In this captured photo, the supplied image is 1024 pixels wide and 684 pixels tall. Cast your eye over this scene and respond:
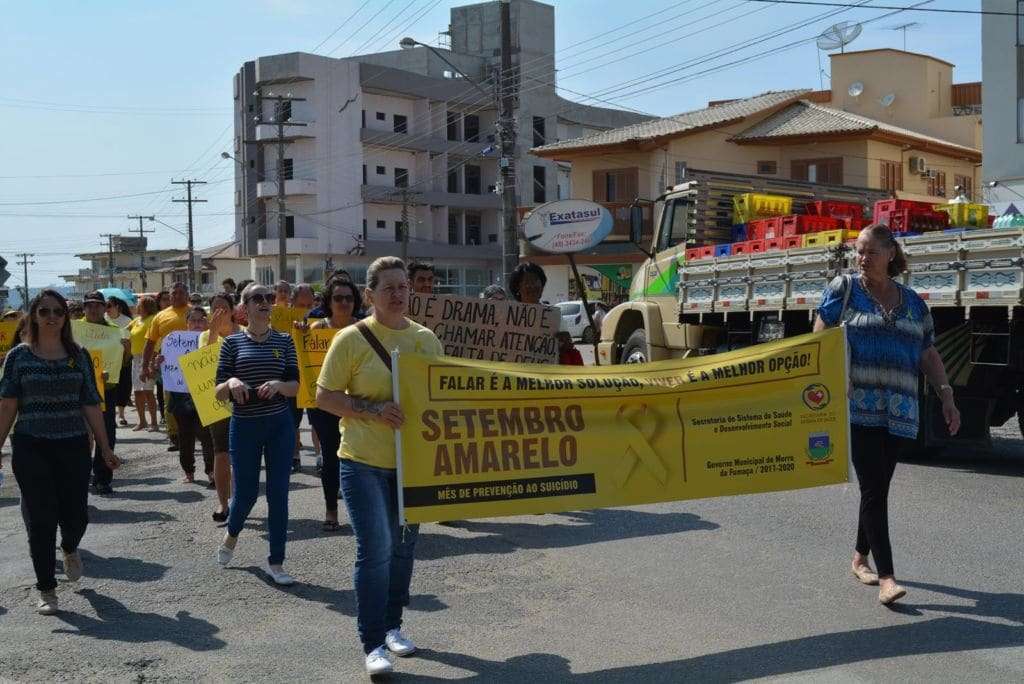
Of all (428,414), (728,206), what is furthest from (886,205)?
(428,414)

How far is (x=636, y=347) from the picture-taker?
16.2 metres

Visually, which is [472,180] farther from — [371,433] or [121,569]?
[371,433]

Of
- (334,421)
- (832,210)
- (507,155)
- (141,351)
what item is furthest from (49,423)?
(507,155)

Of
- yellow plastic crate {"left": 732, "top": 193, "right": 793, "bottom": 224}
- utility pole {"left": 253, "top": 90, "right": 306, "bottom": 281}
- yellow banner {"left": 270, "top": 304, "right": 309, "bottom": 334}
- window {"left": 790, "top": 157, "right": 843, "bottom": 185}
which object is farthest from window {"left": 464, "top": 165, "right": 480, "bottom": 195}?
yellow banner {"left": 270, "top": 304, "right": 309, "bottom": 334}

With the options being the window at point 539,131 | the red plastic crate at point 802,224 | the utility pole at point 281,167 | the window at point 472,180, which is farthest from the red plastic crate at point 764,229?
the window at point 472,180

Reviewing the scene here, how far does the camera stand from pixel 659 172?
46.9 metres

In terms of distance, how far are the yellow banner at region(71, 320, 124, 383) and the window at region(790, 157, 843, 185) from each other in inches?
1453

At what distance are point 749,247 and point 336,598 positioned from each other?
27.8 ft

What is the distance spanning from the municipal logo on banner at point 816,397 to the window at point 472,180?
68.3 metres

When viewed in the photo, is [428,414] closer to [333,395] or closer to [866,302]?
[333,395]

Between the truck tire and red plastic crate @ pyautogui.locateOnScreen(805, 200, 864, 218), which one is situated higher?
red plastic crate @ pyautogui.locateOnScreen(805, 200, 864, 218)

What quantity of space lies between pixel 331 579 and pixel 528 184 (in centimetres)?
6698

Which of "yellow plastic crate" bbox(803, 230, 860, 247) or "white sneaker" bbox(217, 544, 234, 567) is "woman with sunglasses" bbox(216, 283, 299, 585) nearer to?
"white sneaker" bbox(217, 544, 234, 567)

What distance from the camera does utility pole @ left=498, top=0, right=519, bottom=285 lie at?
74.3 ft
